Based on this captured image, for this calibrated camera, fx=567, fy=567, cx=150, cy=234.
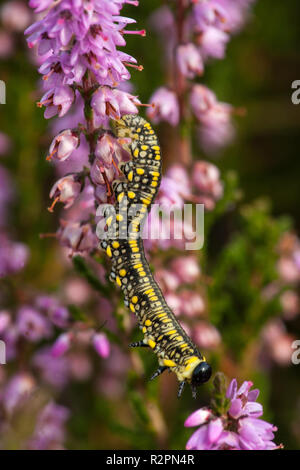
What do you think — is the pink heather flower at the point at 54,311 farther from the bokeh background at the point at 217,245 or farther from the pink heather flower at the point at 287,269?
the pink heather flower at the point at 287,269

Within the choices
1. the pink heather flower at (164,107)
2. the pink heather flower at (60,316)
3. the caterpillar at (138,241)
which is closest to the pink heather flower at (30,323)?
the pink heather flower at (60,316)

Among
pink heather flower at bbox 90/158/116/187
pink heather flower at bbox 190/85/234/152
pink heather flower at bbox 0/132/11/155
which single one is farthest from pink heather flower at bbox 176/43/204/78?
pink heather flower at bbox 0/132/11/155

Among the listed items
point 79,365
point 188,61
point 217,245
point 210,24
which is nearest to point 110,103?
point 188,61

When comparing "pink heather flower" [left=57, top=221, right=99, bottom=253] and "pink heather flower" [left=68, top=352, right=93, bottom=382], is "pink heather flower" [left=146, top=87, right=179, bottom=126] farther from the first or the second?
"pink heather flower" [left=68, top=352, right=93, bottom=382]

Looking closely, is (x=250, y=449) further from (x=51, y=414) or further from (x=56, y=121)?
(x=56, y=121)

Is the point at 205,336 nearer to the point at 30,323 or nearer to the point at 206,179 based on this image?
the point at 206,179

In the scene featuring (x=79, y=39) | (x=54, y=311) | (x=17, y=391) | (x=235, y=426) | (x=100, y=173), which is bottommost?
(x=17, y=391)
